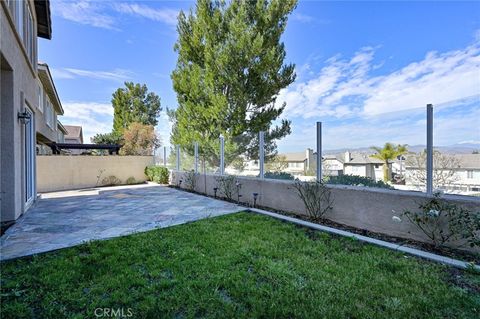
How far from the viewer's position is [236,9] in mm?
14062

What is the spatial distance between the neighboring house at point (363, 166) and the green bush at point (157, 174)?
1071 centimetres

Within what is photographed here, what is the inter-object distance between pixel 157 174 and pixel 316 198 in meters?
10.9

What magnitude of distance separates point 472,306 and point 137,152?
2366cm

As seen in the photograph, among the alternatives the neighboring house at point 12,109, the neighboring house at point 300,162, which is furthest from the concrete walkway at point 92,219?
the neighboring house at point 300,162

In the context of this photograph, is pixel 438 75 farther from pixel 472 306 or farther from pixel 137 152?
pixel 137 152

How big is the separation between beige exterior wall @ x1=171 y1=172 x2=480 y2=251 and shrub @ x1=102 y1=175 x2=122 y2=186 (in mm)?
11029

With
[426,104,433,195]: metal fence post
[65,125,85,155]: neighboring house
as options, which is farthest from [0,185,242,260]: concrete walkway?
[65,125,85,155]: neighboring house

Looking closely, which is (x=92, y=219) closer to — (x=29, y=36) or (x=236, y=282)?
(x=236, y=282)

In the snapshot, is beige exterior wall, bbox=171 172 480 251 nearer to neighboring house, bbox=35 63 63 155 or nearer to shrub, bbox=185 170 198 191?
shrub, bbox=185 170 198 191

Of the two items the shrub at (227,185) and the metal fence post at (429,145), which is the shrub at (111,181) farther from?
the metal fence post at (429,145)

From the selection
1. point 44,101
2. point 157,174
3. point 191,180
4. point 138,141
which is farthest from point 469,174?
point 138,141

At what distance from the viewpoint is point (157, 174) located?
14695mm

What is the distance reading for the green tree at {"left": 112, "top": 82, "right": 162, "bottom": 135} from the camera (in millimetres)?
30828

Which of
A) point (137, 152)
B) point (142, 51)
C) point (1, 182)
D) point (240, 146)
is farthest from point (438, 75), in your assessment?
point (137, 152)
